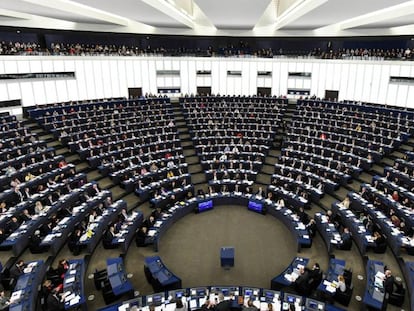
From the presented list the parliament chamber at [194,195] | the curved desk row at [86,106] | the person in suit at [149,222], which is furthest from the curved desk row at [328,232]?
the curved desk row at [86,106]

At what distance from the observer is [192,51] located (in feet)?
110

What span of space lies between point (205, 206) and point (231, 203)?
164 cm

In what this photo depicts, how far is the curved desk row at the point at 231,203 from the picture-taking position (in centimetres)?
1432

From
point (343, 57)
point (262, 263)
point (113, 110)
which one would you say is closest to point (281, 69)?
point (343, 57)

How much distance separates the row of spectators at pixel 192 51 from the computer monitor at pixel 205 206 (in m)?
18.4


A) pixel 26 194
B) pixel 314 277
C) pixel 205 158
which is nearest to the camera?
pixel 314 277

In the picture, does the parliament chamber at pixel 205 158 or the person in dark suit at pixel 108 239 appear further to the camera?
the person in dark suit at pixel 108 239

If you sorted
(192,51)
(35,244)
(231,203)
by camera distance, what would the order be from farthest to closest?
1. (192,51)
2. (231,203)
3. (35,244)

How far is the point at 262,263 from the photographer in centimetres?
1358

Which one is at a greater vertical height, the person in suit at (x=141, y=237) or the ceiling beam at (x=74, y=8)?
the ceiling beam at (x=74, y=8)

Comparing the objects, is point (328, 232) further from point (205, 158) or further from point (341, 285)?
point (205, 158)

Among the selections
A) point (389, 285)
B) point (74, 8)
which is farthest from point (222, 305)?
point (74, 8)

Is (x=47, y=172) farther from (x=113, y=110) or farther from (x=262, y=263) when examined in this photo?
(x=262, y=263)

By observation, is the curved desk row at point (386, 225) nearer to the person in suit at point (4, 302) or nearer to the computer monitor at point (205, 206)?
the computer monitor at point (205, 206)
